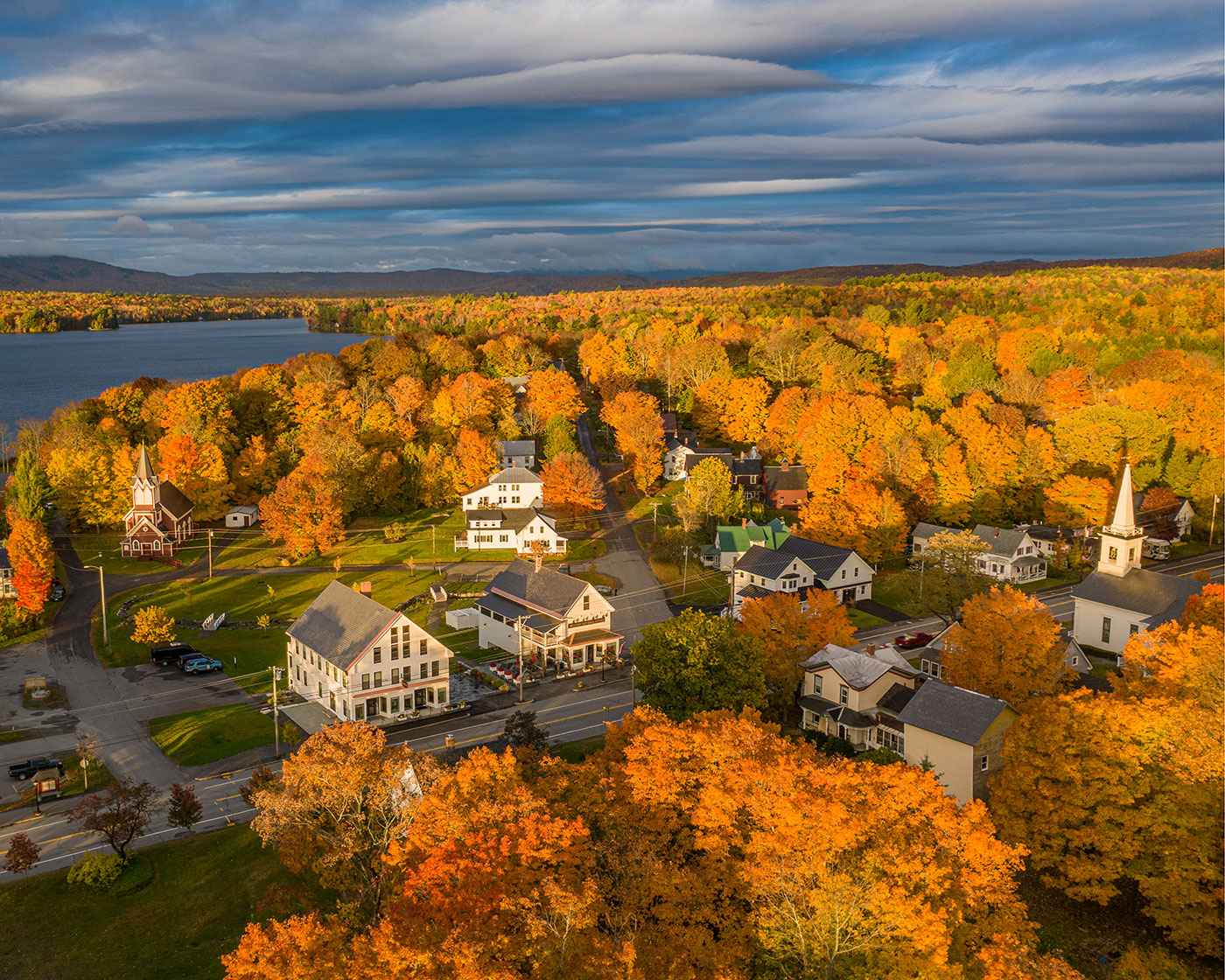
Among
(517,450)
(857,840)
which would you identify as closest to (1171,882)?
(857,840)

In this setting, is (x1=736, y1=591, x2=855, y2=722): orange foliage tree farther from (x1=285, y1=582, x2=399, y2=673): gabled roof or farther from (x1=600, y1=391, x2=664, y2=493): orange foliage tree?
(x1=600, y1=391, x2=664, y2=493): orange foliage tree

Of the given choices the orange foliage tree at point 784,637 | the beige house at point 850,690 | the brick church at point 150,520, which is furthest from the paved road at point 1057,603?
the brick church at point 150,520

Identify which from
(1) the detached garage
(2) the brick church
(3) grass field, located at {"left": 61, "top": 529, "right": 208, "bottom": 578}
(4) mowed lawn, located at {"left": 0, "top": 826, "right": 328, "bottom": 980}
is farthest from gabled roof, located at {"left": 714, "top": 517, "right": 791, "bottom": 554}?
(4) mowed lawn, located at {"left": 0, "top": 826, "right": 328, "bottom": 980}

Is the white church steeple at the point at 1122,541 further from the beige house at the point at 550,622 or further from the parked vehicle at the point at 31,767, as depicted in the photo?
the parked vehicle at the point at 31,767

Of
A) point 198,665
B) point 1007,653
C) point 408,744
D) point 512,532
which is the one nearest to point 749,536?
point 512,532

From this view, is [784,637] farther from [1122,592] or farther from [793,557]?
[1122,592]
